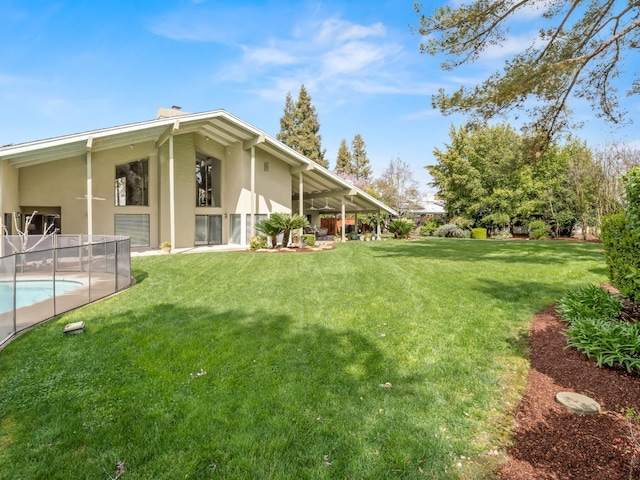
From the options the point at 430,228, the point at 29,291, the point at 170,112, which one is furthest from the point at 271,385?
the point at 430,228

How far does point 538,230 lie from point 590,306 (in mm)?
23348

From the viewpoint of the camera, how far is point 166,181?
721 inches

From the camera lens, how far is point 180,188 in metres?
18.8

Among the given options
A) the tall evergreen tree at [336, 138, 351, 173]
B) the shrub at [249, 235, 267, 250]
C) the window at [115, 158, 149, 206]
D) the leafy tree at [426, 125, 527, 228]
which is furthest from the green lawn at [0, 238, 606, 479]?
the tall evergreen tree at [336, 138, 351, 173]

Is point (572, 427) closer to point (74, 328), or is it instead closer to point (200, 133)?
point (74, 328)

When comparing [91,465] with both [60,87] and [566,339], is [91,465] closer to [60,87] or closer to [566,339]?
[566,339]

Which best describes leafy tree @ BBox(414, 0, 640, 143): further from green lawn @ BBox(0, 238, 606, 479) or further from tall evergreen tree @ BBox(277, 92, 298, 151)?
tall evergreen tree @ BBox(277, 92, 298, 151)

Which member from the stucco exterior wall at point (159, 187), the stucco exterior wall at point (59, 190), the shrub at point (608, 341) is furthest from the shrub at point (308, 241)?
the shrub at point (608, 341)

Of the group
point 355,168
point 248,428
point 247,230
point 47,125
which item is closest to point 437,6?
point 248,428

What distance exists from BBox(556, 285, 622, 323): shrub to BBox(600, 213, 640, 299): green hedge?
292 millimetres

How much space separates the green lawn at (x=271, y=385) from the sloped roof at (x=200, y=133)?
8.64 meters

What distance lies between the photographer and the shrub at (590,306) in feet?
16.6

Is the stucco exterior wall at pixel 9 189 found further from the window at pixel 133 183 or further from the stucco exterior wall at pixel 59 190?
the window at pixel 133 183

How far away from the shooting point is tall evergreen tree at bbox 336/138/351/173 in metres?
51.3
